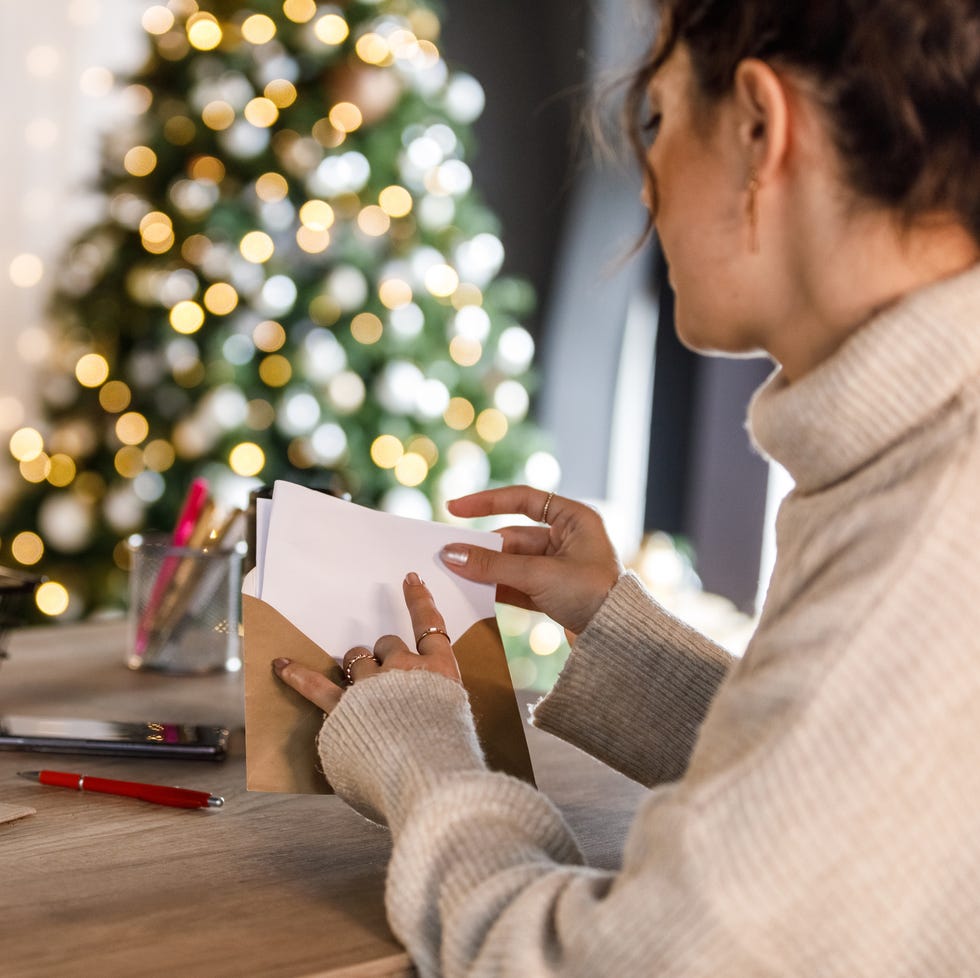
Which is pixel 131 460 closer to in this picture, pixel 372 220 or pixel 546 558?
pixel 372 220

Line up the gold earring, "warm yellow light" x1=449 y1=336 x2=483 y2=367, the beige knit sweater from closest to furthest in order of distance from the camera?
the beige knit sweater < the gold earring < "warm yellow light" x1=449 y1=336 x2=483 y2=367

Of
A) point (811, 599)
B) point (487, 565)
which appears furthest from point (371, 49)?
point (811, 599)

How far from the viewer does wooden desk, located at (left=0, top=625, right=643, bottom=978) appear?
0.58 metres

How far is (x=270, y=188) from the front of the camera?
2695 mm

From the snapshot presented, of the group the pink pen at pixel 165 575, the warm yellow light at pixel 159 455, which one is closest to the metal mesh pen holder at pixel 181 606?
the pink pen at pixel 165 575

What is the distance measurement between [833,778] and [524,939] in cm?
16

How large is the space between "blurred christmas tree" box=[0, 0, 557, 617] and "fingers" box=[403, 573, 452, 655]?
6.07 ft

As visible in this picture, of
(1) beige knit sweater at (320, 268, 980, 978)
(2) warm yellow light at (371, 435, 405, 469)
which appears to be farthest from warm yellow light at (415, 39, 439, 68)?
(1) beige knit sweater at (320, 268, 980, 978)

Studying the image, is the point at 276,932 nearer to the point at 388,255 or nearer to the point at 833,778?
the point at 833,778

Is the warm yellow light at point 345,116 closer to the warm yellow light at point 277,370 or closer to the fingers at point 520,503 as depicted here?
the warm yellow light at point 277,370

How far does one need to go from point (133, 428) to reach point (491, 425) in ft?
2.82

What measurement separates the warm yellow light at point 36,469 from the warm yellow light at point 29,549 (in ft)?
0.42

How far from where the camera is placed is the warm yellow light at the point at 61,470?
2805 mm

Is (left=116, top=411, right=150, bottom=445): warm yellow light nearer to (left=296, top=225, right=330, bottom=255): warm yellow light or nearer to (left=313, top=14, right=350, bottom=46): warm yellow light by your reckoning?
(left=296, top=225, right=330, bottom=255): warm yellow light
